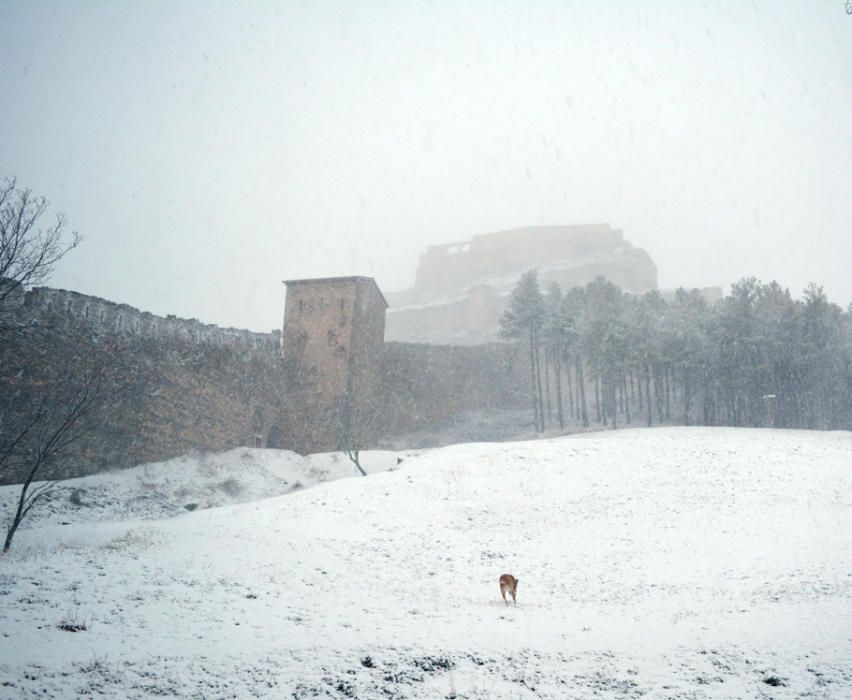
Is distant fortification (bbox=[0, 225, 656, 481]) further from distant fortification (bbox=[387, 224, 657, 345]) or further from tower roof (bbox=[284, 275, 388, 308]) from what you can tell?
distant fortification (bbox=[387, 224, 657, 345])

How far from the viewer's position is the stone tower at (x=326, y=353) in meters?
39.3

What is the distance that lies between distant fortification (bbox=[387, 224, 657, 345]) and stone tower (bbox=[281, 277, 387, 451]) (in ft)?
157

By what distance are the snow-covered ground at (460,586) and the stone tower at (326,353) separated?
14.6 metres

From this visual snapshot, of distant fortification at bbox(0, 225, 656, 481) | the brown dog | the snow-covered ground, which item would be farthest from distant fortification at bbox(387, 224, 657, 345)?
the brown dog

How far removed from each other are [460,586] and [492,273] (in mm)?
109170

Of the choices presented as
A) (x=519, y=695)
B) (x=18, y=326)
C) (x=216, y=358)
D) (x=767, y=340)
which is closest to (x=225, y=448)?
(x=216, y=358)

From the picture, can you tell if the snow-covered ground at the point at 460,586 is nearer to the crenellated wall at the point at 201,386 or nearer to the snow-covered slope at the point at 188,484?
the snow-covered slope at the point at 188,484

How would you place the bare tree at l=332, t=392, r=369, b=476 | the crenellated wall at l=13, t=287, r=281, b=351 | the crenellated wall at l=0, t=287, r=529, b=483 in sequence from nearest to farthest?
the crenellated wall at l=13, t=287, r=281, b=351 < the crenellated wall at l=0, t=287, r=529, b=483 < the bare tree at l=332, t=392, r=369, b=476

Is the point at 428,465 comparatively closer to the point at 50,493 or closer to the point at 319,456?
the point at 319,456

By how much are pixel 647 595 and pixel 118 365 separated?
23.9 m

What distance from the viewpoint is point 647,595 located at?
474 inches

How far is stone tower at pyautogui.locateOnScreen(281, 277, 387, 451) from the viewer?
39.3 metres

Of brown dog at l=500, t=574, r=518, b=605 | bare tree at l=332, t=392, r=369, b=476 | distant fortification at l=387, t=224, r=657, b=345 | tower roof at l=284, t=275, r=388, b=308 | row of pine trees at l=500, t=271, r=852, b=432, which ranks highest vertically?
distant fortification at l=387, t=224, r=657, b=345

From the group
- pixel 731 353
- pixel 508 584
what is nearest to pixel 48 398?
pixel 508 584
